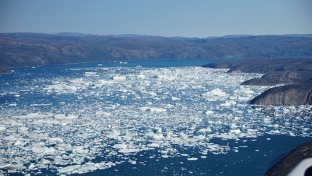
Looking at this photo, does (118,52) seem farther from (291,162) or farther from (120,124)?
(291,162)

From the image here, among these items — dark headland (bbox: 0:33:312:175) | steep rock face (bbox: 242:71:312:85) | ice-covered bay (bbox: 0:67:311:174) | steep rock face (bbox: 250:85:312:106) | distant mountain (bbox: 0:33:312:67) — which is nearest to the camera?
ice-covered bay (bbox: 0:67:311:174)

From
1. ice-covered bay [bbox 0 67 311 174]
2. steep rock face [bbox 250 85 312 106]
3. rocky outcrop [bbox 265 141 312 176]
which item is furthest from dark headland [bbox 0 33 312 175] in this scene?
rocky outcrop [bbox 265 141 312 176]

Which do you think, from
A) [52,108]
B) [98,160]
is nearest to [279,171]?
[98,160]

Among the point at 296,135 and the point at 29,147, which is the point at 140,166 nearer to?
the point at 29,147

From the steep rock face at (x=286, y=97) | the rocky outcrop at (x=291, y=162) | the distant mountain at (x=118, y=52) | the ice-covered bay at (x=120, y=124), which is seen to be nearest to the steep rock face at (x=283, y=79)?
the ice-covered bay at (x=120, y=124)

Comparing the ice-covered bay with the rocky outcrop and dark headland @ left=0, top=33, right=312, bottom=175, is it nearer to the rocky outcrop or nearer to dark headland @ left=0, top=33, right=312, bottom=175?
dark headland @ left=0, top=33, right=312, bottom=175

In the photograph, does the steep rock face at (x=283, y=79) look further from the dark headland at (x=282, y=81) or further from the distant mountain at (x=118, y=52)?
the distant mountain at (x=118, y=52)
